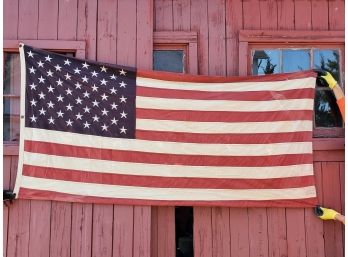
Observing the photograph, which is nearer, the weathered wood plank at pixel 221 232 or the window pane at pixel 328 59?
the weathered wood plank at pixel 221 232

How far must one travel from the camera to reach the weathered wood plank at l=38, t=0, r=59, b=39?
512 centimetres

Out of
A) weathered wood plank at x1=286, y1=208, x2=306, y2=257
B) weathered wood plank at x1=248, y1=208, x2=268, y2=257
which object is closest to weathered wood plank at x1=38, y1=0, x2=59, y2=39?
weathered wood plank at x1=248, y1=208, x2=268, y2=257

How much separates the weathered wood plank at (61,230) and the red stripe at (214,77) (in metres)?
1.68

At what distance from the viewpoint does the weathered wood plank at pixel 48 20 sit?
5125 millimetres

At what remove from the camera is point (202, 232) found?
16.4ft

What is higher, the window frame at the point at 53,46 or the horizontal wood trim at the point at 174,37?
the horizontal wood trim at the point at 174,37

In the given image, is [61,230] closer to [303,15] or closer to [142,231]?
[142,231]

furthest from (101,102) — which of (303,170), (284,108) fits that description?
(303,170)

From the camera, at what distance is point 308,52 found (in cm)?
535

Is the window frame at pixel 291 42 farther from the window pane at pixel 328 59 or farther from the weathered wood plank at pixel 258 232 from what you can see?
the weathered wood plank at pixel 258 232

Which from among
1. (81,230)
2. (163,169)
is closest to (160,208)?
(163,169)

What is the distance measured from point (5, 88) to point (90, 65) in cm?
103

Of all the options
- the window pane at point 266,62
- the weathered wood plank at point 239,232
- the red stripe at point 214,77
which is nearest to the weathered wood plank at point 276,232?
the weathered wood plank at point 239,232

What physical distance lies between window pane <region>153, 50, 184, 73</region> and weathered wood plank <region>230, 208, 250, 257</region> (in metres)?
1.76
